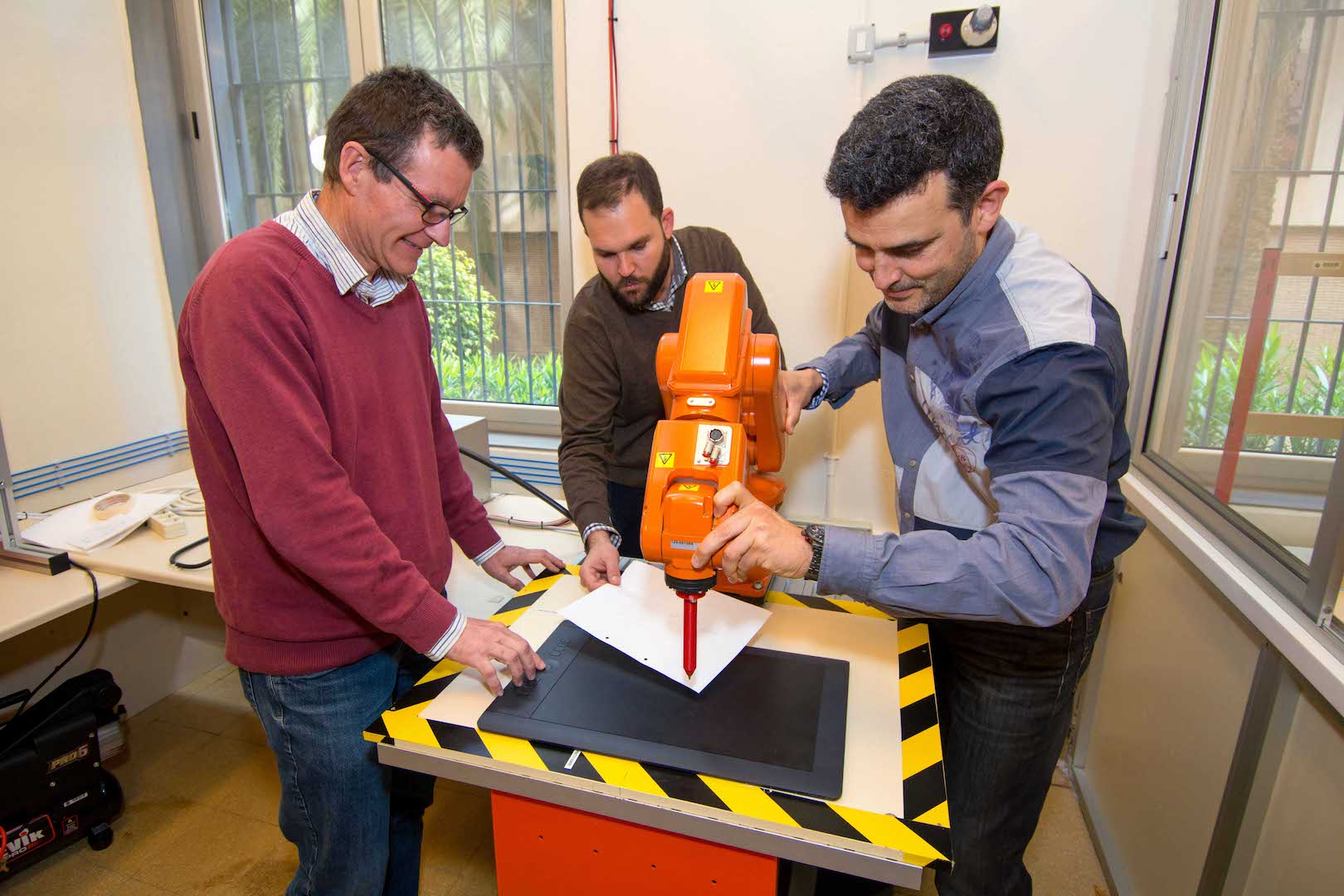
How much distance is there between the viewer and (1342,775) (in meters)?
1.08

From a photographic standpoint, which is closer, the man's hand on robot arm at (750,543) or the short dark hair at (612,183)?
the man's hand on robot arm at (750,543)

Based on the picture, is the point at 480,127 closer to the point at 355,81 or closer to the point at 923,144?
the point at 355,81

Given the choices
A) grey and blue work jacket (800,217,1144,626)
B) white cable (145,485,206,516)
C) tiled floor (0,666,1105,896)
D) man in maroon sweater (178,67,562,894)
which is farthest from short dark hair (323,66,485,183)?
tiled floor (0,666,1105,896)

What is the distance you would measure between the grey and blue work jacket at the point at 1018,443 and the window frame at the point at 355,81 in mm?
1633

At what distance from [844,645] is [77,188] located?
282 centimetres

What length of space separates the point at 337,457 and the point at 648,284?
84 centimetres

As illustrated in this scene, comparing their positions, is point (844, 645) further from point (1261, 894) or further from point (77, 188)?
point (77, 188)

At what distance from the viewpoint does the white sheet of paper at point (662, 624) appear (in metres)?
1.14

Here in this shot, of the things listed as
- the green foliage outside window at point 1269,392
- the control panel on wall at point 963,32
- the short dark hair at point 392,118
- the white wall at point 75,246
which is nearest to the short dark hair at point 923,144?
the short dark hair at point 392,118

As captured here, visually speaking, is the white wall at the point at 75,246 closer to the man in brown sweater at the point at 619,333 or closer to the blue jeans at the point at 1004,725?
the man in brown sweater at the point at 619,333

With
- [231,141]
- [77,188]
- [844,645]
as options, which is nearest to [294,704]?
[844,645]

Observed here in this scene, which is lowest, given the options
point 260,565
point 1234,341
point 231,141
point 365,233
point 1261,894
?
point 1261,894

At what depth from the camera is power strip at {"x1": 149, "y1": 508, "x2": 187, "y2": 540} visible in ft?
6.91

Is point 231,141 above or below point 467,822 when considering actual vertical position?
above
